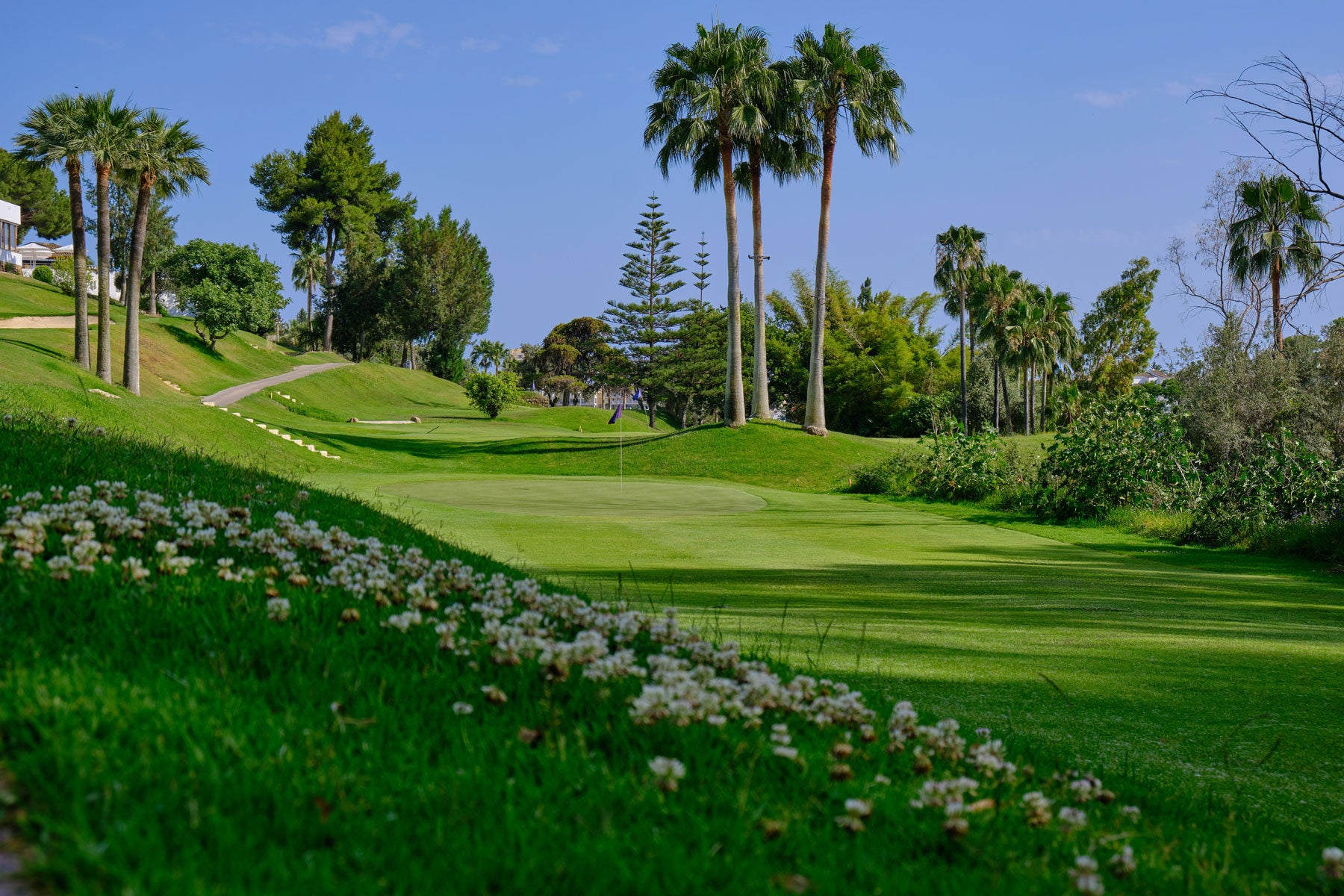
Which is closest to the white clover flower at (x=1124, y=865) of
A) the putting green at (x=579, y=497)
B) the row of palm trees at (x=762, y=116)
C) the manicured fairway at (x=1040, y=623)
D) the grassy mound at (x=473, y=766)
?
the grassy mound at (x=473, y=766)

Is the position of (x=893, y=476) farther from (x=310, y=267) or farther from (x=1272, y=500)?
(x=310, y=267)

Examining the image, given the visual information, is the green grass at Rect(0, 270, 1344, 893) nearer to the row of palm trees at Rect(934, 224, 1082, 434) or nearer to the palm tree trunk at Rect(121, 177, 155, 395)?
the palm tree trunk at Rect(121, 177, 155, 395)

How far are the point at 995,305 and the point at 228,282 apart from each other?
48518 mm

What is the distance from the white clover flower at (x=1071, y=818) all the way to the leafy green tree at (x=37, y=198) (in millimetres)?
103846

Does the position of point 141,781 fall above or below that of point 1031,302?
below

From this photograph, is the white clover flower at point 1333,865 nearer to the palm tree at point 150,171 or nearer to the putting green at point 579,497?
the putting green at point 579,497

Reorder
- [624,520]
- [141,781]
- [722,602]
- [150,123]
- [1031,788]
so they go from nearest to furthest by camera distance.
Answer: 1. [141,781]
2. [1031,788]
3. [722,602]
4. [624,520]
5. [150,123]

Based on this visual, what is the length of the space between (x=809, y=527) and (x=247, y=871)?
45.9ft

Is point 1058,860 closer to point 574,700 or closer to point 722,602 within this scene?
point 574,700

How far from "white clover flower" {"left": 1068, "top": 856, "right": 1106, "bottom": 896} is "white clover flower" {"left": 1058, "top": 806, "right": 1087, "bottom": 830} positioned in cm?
23

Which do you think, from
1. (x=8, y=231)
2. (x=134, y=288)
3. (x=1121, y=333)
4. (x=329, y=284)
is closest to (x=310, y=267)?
(x=329, y=284)

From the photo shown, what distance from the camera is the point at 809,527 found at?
15617mm

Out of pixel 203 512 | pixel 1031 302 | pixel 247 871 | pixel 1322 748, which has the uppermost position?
pixel 1031 302

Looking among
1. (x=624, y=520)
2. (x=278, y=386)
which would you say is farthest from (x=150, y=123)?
(x=624, y=520)
